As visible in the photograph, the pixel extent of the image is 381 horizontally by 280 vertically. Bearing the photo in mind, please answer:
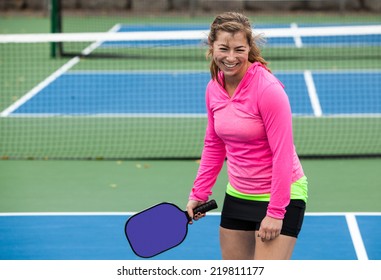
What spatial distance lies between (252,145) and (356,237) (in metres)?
3.58

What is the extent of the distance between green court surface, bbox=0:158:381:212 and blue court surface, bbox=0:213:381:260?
13.5 inches

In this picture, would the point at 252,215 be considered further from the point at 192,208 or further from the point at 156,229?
the point at 156,229

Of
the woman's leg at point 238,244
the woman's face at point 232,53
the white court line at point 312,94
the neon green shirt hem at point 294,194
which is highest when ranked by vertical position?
the woman's face at point 232,53

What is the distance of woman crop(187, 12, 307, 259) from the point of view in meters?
5.15

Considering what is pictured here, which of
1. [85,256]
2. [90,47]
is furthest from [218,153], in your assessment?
Result: [90,47]

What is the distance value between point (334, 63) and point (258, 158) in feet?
45.0

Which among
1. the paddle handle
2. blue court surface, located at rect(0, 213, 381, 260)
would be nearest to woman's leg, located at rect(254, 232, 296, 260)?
the paddle handle

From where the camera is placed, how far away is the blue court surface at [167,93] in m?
14.5

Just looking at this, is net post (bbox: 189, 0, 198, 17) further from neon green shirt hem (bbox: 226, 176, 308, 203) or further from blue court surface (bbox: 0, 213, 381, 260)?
neon green shirt hem (bbox: 226, 176, 308, 203)


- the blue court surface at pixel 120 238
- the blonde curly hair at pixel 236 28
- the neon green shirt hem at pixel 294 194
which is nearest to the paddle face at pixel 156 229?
the neon green shirt hem at pixel 294 194

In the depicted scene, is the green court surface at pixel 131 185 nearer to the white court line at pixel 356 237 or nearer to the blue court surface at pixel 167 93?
the white court line at pixel 356 237

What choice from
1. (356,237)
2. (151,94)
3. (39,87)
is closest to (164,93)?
(151,94)

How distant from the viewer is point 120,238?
28.4 feet

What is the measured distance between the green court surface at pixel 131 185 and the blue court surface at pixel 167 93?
9.65ft
